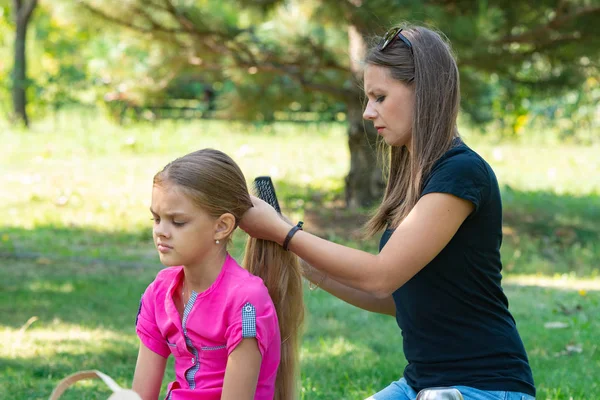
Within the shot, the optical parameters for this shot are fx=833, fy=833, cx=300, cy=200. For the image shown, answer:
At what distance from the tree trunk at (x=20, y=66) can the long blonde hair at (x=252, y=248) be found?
13.0 metres

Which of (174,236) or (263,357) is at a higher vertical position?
(174,236)

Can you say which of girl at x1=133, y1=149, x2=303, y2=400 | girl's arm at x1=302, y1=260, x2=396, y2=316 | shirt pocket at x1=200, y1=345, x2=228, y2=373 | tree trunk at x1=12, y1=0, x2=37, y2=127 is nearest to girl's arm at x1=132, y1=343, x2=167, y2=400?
girl at x1=133, y1=149, x2=303, y2=400

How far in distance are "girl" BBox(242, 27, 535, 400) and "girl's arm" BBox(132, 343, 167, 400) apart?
1.57 feet

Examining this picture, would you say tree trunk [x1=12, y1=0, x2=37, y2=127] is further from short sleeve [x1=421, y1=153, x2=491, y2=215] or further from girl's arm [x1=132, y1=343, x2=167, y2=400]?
short sleeve [x1=421, y1=153, x2=491, y2=215]

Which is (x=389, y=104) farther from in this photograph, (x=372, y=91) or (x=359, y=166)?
(x=359, y=166)

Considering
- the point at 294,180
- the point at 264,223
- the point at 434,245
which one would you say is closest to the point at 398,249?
the point at 434,245

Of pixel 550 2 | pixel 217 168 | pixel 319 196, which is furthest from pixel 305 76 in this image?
pixel 217 168

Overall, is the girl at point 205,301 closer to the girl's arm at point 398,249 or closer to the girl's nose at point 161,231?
the girl's nose at point 161,231

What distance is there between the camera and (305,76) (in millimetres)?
8797

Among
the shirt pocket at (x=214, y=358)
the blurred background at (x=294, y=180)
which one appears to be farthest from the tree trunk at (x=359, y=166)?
the shirt pocket at (x=214, y=358)

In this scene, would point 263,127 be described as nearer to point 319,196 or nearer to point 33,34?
point 319,196

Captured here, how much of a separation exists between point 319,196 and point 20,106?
7727 millimetres

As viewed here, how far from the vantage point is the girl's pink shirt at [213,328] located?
89.0 inches

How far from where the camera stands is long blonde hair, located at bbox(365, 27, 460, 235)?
2330 mm
